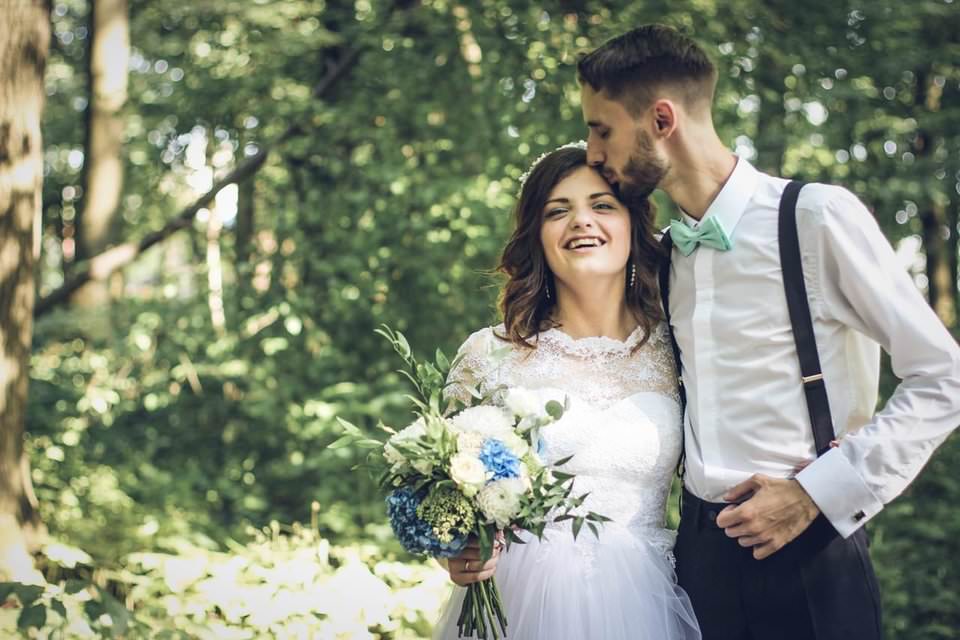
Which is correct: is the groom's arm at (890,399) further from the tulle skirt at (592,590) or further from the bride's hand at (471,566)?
the bride's hand at (471,566)

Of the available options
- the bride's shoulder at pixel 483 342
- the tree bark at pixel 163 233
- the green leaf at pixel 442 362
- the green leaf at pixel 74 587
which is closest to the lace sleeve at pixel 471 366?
the bride's shoulder at pixel 483 342

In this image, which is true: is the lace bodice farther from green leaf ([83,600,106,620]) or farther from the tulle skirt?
green leaf ([83,600,106,620])

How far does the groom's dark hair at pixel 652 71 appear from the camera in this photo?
2.88 m

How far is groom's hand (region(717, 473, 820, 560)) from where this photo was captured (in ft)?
8.08

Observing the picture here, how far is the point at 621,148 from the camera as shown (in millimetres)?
2939

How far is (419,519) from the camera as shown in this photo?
7.76ft

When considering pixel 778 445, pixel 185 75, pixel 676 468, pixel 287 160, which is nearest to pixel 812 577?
pixel 778 445

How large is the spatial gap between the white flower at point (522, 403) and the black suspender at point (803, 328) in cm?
71

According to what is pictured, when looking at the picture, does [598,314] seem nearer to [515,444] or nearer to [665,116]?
[665,116]

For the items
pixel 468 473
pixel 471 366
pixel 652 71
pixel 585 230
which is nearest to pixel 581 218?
pixel 585 230

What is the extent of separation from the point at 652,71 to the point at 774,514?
4.40 ft

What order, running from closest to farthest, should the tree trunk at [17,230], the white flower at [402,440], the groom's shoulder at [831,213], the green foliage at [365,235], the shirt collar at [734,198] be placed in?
the white flower at [402,440] → the groom's shoulder at [831,213] → the shirt collar at [734,198] → the tree trunk at [17,230] → the green foliage at [365,235]

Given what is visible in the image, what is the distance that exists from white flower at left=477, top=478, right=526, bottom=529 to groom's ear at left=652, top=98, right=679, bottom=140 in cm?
118

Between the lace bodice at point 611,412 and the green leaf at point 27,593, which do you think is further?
the lace bodice at point 611,412
